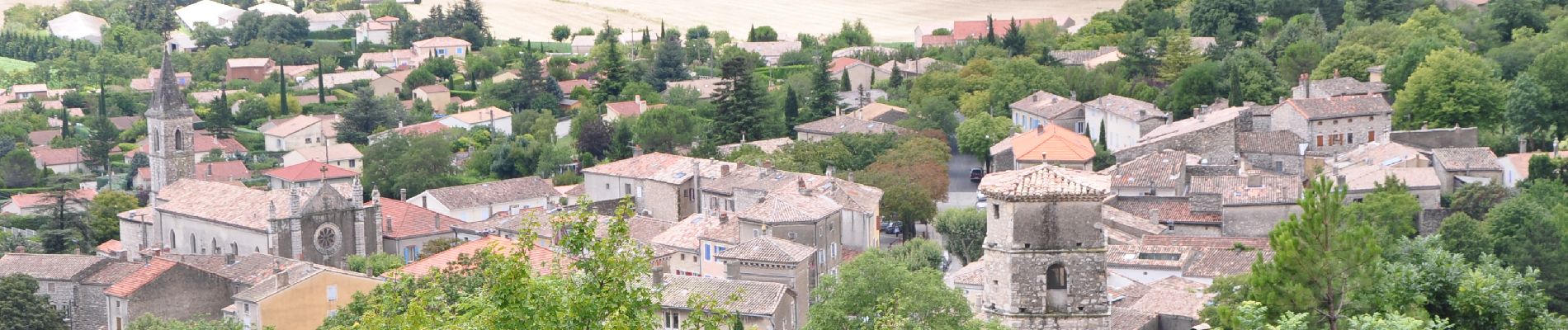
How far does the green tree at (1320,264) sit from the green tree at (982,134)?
49817 millimetres

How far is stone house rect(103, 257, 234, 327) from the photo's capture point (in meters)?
62.9

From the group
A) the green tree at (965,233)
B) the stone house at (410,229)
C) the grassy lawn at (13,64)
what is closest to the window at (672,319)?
the green tree at (965,233)

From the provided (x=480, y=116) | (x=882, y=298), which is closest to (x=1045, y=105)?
(x=480, y=116)

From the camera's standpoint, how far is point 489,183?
81625mm

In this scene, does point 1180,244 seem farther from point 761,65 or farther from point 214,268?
point 761,65

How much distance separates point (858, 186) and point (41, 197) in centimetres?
3436

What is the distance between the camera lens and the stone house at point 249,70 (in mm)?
140250

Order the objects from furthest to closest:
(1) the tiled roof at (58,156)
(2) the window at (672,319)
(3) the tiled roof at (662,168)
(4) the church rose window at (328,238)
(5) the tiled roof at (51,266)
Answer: (1) the tiled roof at (58,156) < (3) the tiled roof at (662,168) < (4) the church rose window at (328,238) < (5) the tiled roof at (51,266) < (2) the window at (672,319)

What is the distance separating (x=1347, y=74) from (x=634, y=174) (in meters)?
29.8

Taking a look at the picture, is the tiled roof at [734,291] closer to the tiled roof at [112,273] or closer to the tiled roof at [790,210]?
the tiled roof at [790,210]

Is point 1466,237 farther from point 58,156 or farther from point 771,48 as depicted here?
point 771,48

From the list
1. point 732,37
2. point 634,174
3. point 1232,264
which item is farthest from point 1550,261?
point 732,37

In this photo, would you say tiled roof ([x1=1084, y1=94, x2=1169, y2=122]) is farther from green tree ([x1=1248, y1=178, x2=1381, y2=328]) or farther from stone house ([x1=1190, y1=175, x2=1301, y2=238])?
green tree ([x1=1248, y1=178, x2=1381, y2=328])

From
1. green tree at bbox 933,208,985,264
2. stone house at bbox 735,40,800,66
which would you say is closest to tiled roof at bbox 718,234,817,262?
green tree at bbox 933,208,985,264
